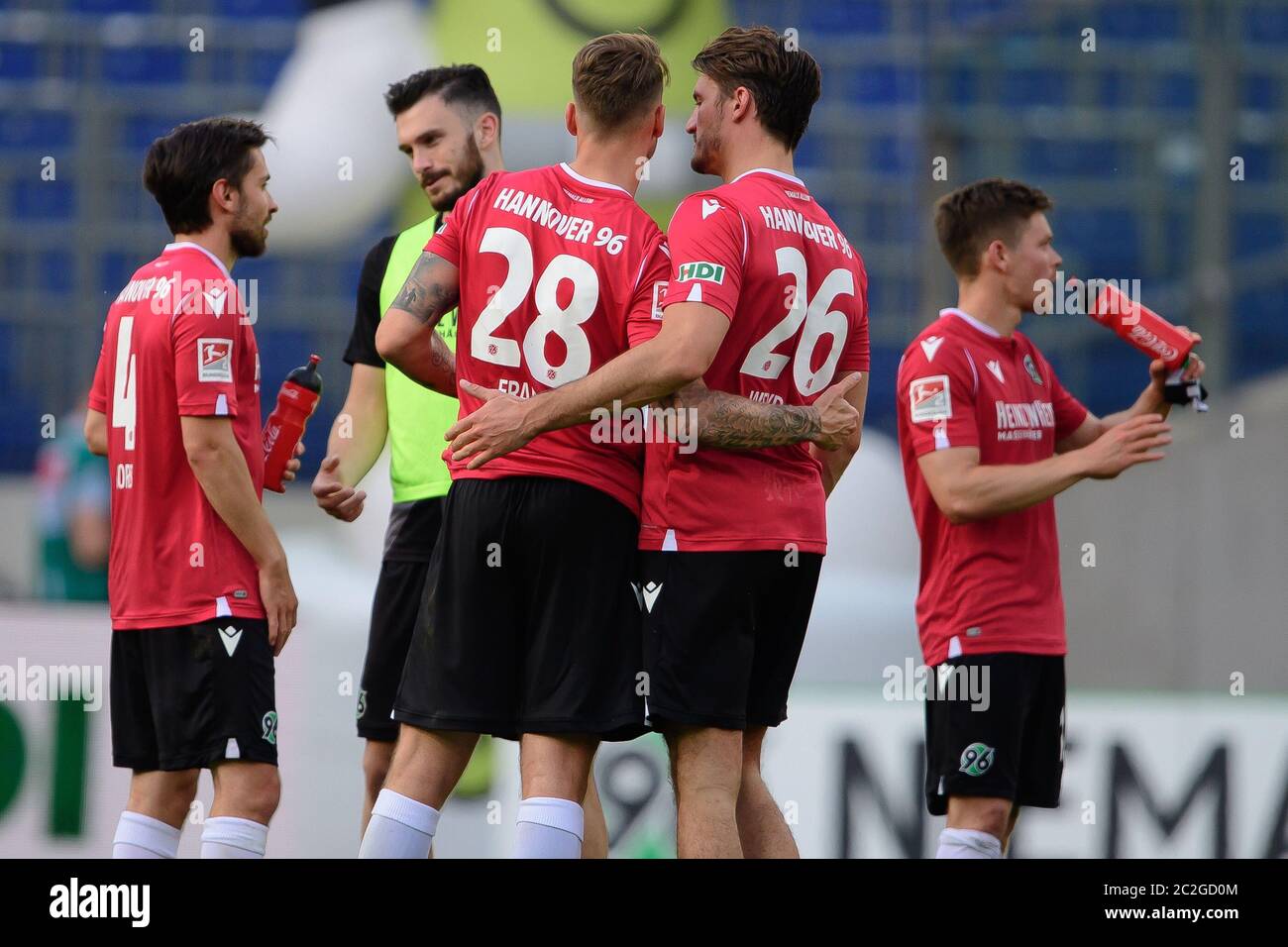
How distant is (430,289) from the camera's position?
144 inches

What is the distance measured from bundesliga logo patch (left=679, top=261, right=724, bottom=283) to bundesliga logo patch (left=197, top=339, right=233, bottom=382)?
114cm

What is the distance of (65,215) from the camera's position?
836 centimetres

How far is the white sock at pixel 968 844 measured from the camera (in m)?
4.21

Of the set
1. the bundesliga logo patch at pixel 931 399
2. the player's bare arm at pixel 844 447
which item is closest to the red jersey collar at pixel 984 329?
the bundesliga logo patch at pixel 931 399

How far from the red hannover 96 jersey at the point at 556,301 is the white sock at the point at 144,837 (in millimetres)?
1171

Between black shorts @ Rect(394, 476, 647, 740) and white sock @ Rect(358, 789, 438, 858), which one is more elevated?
black shorts @ Rect(394, 476, 647, 740)

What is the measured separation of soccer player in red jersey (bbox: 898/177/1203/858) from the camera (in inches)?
168

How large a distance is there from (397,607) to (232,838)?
796 millimetres

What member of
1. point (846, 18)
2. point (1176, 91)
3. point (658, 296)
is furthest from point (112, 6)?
point (658, 296)

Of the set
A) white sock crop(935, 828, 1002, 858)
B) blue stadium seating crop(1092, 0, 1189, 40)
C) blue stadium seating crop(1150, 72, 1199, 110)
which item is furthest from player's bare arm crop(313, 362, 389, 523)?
blue stadium seating crop(1092, 0, 1189, 40)

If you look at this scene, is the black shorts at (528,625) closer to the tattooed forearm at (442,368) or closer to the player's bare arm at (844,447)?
the tattooed forearm at (442,368)

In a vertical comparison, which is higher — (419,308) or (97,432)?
(419,308)

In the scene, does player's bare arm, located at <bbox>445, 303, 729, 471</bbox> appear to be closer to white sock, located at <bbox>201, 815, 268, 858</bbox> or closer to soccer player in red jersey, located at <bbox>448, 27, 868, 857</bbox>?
soccer player in red jersey, located at <bbox>448, 27, 868, 857</bbox>

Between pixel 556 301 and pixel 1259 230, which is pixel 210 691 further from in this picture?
pixel 1259 230
